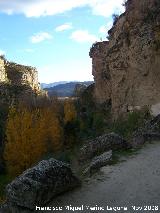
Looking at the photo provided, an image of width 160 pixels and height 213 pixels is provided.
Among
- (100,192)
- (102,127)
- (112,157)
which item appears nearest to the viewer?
(100,192)

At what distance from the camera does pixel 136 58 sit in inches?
1423

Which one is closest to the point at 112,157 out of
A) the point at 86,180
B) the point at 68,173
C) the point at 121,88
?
the point at 86,180

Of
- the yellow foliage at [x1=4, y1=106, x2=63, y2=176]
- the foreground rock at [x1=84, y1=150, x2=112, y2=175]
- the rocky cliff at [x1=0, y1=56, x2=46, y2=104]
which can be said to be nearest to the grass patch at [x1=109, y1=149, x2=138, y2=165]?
the foreground rock at [x1=84, y1=150, x2=112, y2=175]

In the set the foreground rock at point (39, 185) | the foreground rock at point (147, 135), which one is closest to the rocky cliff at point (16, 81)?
the foreground rock at point (147, 135)

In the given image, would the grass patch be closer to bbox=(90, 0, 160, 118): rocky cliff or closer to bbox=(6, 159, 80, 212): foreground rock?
bbox=(6, 159, 80, 212): foreground rock

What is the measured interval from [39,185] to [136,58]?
27.0 m

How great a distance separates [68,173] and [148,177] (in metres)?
2.75

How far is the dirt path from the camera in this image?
A: 10.6m

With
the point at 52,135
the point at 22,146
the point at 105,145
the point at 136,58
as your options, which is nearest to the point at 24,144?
the point at 22,146

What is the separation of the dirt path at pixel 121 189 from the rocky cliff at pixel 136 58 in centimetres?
1629

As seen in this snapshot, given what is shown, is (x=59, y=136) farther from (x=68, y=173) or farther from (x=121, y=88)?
(x=68, y=173)

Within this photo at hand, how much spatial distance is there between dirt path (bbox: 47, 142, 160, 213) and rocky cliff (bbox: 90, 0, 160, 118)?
1629 centimetres

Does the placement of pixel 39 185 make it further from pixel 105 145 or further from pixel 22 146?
pixel 22 146

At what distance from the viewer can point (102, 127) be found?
1729 inches
